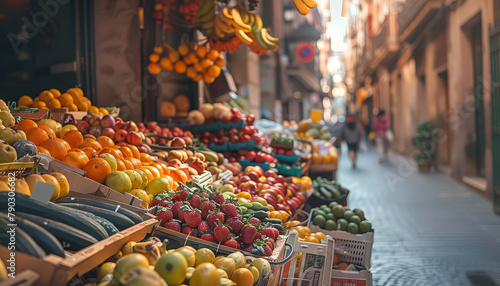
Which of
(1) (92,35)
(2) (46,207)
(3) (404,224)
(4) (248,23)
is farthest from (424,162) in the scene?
(2) (46,207)

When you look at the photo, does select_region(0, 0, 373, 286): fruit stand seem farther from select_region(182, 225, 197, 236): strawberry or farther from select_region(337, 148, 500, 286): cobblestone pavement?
select_region(337, 148, 500, 286): cobblestone pavement

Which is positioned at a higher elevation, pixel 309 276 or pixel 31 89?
pixel 31 89

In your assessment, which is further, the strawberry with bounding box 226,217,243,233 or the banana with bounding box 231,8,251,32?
the banana with bounding box 231,8,251,32

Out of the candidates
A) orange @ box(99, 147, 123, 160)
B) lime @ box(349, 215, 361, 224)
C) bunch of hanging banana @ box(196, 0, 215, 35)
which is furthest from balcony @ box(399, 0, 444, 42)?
orange @ box(99, 147, 123, 160)

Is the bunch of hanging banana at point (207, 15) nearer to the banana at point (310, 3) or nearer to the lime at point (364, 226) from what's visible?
the banana at point (310, 3)

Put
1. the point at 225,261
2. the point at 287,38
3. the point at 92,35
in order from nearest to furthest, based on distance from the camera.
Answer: the point at 225,261 < the point at 92,35 < the point at 287,38

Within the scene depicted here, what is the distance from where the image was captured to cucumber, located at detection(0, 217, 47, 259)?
188 centimetres

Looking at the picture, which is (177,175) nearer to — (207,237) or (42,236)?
(207,237)

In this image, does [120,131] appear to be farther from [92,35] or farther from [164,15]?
[164,15]

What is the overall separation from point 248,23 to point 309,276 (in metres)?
4.02

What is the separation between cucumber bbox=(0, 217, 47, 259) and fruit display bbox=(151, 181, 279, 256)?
1.00 metres

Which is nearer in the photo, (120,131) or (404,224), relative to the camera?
(120,131)

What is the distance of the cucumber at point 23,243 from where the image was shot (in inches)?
74.1

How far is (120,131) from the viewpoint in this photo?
4.61 meters
